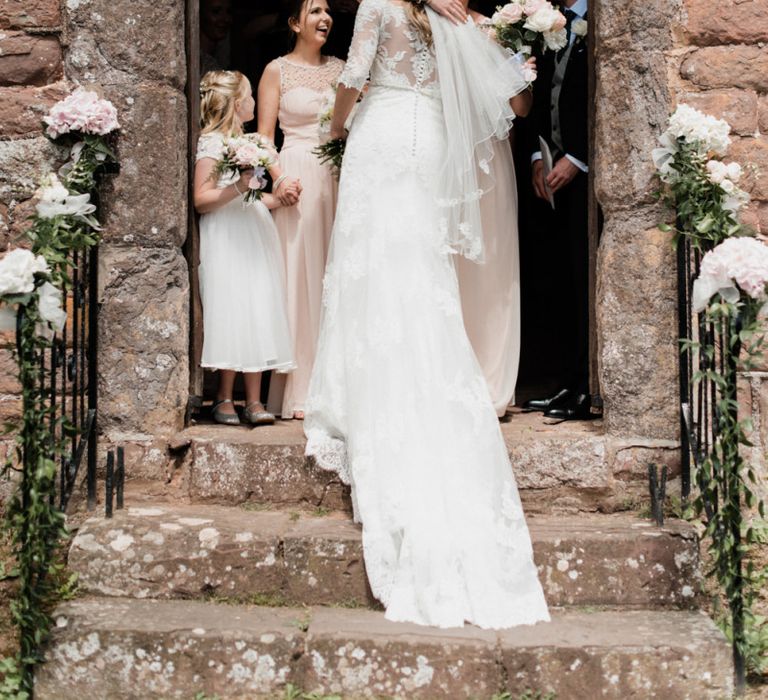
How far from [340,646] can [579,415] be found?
1951 millimetres

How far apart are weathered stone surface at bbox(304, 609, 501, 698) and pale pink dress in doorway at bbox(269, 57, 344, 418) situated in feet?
7.11

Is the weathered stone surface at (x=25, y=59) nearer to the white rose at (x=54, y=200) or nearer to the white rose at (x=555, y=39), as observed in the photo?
the white rose at (x=54, y=200)

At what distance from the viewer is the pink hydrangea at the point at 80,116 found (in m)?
4.40

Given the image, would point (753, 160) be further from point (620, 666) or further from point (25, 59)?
point (25, 59)

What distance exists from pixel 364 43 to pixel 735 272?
75.5 inches

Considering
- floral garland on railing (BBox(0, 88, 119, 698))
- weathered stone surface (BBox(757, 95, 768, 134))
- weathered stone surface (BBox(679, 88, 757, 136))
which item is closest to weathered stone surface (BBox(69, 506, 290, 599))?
floral garland on railing (BBox(0, 88, 119, 698))

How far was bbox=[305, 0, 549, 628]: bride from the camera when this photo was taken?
388 cm

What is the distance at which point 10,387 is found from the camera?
4684 millimetres

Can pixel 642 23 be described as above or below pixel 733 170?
above

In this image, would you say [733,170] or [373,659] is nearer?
[373,659]

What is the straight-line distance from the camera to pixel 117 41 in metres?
4.61

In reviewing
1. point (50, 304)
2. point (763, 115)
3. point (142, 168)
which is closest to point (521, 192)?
point (763, 115)

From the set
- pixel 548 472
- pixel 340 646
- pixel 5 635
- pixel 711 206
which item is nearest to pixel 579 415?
pixel 548 472

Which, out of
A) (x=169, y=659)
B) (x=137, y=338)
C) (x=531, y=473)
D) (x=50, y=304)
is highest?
(x=50, y=304)
